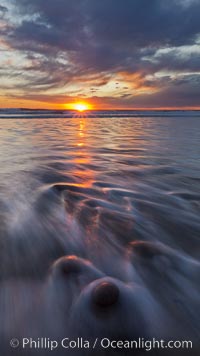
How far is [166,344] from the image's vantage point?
1.37m

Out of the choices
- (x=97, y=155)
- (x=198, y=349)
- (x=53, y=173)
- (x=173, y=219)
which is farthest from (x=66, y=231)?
(x=97, y=155)

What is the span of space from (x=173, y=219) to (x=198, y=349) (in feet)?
4.98

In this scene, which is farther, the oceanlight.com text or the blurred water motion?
the blurred water motion

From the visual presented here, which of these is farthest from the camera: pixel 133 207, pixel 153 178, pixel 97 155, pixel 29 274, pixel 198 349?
pixel 97 155

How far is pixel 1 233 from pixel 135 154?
5.00 metres

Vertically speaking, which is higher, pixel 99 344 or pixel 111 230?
Answer: pixel 111 230

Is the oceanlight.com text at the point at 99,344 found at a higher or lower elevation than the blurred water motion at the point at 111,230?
lower

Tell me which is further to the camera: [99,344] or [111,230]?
[111,230]

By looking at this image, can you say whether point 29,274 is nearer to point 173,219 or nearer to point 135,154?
point 173,219

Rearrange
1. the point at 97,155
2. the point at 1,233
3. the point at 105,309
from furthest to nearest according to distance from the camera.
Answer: the point at 97,155, the point at 1,233, the point at 105,309

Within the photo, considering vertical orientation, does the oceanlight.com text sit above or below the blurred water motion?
below

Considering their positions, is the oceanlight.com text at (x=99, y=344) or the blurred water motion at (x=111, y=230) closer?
the oceanlight.com text at (x=99, y=344)

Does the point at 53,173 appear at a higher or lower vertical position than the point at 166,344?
higher

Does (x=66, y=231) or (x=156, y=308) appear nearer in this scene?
(x=156, y=308)
